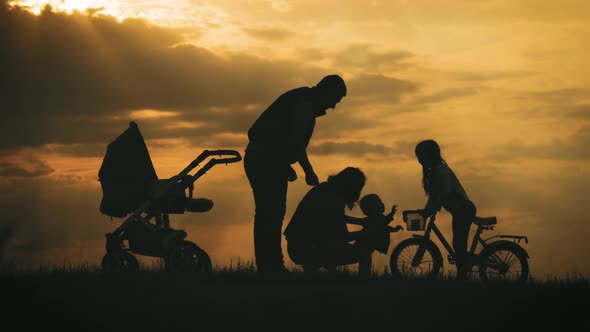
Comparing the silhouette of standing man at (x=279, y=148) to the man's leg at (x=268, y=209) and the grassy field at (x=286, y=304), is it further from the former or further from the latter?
the grassy field at (x=286, y=304)

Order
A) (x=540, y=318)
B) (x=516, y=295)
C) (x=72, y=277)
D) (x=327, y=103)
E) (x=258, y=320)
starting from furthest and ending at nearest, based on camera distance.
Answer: (x=72, y=277) < (x=327, y=103) < (x=516, y=295) < (x=540, y=318) < (x=258, y=320)

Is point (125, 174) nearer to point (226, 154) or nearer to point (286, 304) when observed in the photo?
point (226, 154)

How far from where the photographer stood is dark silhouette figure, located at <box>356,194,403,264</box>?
34.2 feet

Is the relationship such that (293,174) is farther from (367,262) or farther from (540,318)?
(540,318)

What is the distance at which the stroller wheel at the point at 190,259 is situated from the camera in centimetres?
1128

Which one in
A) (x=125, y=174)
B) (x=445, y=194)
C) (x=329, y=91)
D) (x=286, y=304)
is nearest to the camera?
(x=286, y=304)

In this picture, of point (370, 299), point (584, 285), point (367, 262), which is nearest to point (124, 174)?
point (367, 262)

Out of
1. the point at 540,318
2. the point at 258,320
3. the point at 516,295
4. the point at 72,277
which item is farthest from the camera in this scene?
the point at 72,277

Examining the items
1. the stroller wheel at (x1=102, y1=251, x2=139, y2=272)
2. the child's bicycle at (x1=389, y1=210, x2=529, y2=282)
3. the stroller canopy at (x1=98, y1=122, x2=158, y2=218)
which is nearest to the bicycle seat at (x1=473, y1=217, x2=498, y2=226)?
the child's bicycle at (x1=389, y1=210, x2=529, y2=282)

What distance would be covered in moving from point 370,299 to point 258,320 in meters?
1.51

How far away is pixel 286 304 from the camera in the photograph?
8.18 metres

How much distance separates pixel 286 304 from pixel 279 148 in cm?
248

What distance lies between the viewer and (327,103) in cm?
1011

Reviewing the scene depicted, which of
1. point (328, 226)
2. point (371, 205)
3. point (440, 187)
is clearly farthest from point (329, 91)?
point (440, 187)
